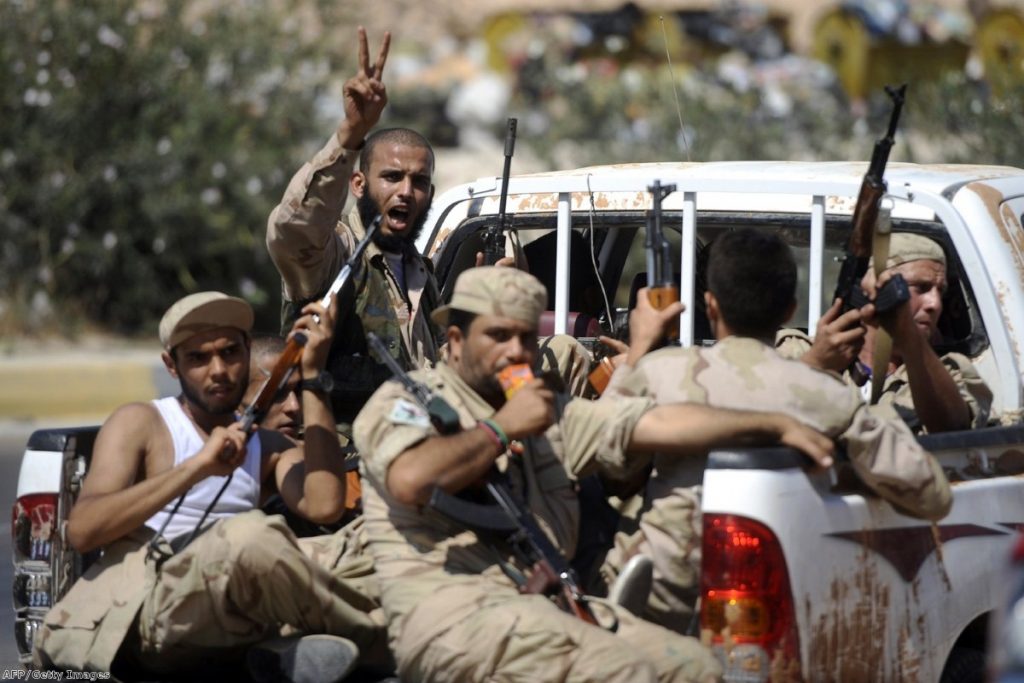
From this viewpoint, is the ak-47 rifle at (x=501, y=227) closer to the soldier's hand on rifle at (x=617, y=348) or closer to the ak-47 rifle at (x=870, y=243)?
the soldier's hand on rifle at (x=617, y=348)

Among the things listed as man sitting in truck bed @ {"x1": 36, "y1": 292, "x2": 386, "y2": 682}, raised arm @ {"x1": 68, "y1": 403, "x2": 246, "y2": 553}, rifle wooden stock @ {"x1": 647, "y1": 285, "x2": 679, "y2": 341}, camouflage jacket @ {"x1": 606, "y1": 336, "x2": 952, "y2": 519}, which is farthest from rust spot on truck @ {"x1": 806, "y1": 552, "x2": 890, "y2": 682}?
raised arm @ {"x1": 68, "y1": 403, "x2": 246, "y2": 553}

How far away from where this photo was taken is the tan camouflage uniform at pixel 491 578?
11.4 ft

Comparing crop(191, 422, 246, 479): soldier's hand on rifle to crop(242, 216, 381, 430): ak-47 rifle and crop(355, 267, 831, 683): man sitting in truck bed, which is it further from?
crop(355, 267, 831, 683): man sitting in truck bed

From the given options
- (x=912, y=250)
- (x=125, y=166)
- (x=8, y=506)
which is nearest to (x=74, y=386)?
(x=125, y=166)

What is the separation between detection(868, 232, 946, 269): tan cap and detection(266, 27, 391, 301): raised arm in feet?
4.94

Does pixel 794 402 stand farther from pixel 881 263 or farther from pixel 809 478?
pixel 881 263

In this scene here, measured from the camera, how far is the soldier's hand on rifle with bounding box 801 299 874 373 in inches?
165

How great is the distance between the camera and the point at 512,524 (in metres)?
3.75

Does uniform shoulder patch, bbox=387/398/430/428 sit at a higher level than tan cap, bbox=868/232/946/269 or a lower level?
lower

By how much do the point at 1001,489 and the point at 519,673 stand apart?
1.39 meters

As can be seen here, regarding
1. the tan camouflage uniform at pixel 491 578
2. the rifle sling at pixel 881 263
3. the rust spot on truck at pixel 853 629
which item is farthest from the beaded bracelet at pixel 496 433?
the rifle sling at pixel 881 263

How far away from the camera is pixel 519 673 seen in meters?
3.49

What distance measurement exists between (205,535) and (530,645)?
848mm

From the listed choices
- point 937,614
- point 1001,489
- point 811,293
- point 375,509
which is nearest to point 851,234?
point 811,293
